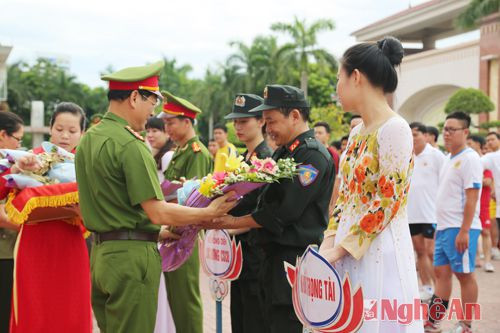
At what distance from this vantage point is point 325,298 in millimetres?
2807

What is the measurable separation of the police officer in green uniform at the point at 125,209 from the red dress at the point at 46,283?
2.10 ft

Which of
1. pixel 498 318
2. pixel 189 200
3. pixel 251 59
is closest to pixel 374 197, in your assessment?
pixel 189 200

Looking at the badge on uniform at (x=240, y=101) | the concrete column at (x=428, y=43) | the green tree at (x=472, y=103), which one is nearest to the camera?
the badge on uniform at (x=240, y=101)

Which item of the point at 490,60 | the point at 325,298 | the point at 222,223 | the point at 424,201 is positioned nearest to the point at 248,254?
the point at 222,223

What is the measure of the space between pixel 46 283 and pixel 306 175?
186 centimetres

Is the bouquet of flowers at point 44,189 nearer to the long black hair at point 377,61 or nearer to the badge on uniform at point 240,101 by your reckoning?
the badge on uniform at point 240,101

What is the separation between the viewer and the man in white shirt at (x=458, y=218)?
582 cm

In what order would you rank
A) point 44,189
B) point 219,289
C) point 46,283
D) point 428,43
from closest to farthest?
point 44,189 < point 46,283 < point 219,289 < point 428,43

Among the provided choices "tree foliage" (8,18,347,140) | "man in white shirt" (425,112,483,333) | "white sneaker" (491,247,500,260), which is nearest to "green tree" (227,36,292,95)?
"tree foliage" (8,18,347,140)

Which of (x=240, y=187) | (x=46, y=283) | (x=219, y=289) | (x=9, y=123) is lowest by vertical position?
(x=219, y=289)

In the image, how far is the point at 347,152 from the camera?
10.2ft

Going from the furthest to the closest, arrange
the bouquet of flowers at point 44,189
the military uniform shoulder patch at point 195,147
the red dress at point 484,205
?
the red dress at point 484,205 → the military uniform shoulder patch at point 195,147 → the bouquet of flowers at point 44,189

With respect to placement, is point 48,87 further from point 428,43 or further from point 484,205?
point 484,205

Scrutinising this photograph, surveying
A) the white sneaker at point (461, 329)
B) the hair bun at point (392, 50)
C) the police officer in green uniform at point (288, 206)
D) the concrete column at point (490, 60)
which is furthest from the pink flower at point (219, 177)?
the concrete column at point (490, 60)
